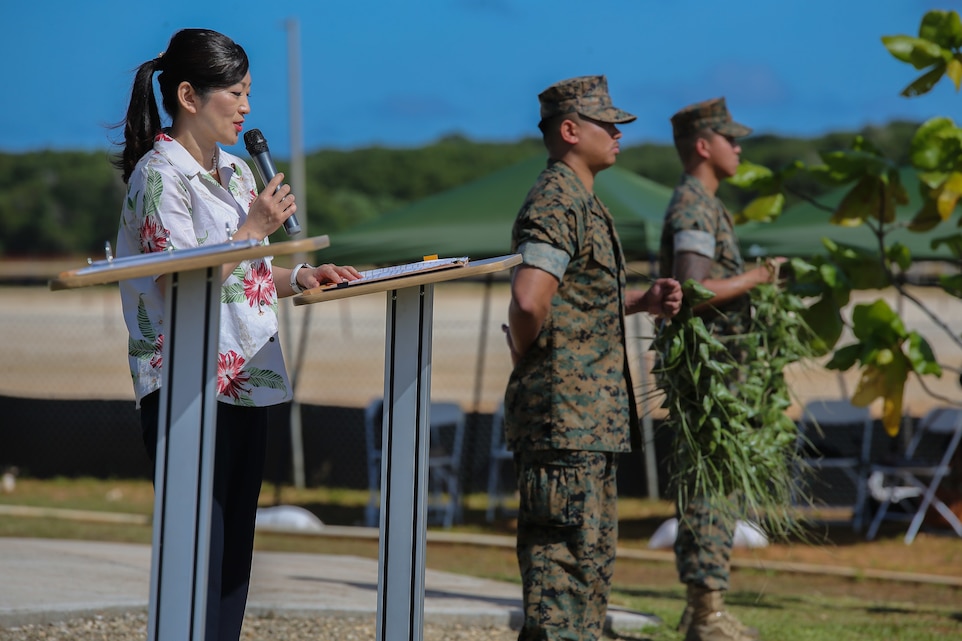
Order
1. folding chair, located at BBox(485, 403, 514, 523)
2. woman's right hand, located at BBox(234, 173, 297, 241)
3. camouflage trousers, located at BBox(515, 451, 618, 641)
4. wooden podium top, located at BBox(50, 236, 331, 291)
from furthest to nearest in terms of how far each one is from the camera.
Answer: folding chair, located at BBox(485, 403, 514, 523) → camouflage trousers, located at BBox(515, 451, 618, 641) → woman's right hand, located at BBox(234, 173, 297, 241) → wooden podium top, located at BBox(50, 236, 331, 291)

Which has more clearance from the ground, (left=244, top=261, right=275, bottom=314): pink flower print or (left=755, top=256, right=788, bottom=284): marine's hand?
(left=755, top=256, right=788, bottom=284): marine's hand

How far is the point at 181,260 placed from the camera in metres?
2.56

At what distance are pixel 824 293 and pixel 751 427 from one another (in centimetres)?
97

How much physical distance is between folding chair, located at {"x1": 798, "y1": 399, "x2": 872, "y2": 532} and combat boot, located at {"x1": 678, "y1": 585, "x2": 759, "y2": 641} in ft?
14.4

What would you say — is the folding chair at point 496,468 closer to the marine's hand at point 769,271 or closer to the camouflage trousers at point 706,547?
the camouflage trousers at point 706,547

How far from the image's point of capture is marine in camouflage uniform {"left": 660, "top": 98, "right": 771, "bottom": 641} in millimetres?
5164

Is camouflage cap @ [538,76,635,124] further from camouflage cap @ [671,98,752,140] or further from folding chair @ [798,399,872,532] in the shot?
folding chair @ [798,399,872,532]

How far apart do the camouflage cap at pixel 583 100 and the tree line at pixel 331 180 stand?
53532mm

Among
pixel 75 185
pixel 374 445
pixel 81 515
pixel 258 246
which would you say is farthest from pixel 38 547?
pixel 75 185

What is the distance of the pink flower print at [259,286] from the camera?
125 inches

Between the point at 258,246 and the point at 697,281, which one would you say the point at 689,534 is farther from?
the point at 258,246

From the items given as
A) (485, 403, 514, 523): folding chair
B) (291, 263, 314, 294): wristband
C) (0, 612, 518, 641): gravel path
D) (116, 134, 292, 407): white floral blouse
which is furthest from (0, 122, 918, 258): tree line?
(116, 134, 292, 407): white floral blouse

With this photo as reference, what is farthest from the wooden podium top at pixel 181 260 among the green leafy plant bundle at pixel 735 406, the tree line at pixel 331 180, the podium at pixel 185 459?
the tree line at pixel 331 180

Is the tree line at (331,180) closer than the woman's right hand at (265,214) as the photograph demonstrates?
No
